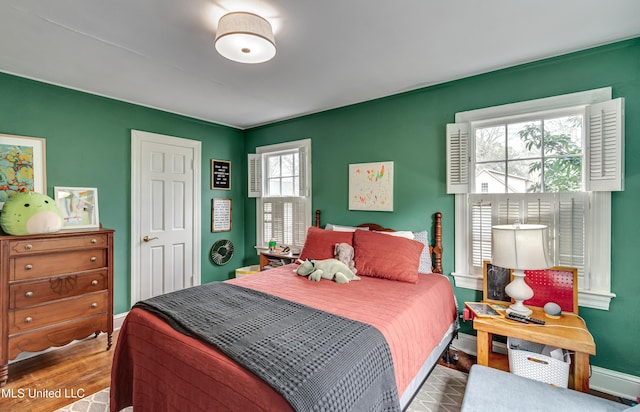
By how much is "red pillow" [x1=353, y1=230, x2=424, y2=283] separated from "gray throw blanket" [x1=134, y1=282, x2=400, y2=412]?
3.03 ft

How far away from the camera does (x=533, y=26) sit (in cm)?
192

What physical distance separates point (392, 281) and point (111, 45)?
2.72 meters

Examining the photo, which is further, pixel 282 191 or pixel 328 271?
pixel 282 191

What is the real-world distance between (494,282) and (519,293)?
355 mm

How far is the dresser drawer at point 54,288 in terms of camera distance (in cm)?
231

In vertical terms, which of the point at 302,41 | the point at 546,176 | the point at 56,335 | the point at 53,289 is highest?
the point at 302,41

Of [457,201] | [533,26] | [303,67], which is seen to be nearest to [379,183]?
[457,201]

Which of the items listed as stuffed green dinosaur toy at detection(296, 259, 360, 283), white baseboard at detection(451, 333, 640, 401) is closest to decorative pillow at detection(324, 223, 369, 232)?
stuffed green dinosaur toy at detection(296, 259, 360, 283)

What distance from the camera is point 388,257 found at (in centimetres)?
254

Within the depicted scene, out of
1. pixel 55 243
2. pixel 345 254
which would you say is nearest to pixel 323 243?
pixel 345 254

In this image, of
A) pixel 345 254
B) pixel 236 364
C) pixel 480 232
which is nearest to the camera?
pixel 236 364

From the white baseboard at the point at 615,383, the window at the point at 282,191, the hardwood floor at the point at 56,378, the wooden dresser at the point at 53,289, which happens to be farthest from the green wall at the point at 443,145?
the hardwood floor at the point at 56,378

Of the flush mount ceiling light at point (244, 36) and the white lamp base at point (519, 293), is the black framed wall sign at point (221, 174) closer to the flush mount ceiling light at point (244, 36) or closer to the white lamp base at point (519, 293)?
the flush mount ceiling light at point (244, 36)

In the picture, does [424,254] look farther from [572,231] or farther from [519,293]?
[572,231]
